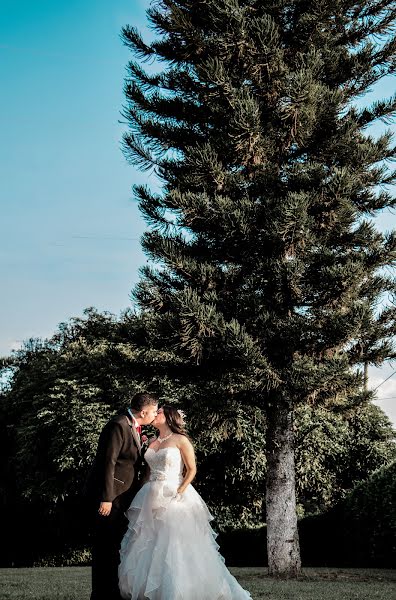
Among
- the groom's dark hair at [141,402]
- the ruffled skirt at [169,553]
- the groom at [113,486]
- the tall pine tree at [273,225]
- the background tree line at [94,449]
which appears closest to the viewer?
the ruffled skirt at [169,553]

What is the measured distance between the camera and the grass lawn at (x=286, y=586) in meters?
9.76

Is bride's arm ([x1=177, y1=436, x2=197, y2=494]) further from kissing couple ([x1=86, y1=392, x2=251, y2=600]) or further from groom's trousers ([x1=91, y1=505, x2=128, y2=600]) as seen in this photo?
groom's trousers ([x1=91, y1=505, x2=128, y2=600])

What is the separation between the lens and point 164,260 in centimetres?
1402

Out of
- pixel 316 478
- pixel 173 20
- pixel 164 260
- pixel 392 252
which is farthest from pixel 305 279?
pixel 316 478

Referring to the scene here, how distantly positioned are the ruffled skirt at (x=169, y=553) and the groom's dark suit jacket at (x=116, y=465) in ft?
0.53

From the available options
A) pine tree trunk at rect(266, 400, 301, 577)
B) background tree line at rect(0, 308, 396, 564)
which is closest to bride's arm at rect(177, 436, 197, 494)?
pine tree trunk at rect(266, 400, 301, 577)

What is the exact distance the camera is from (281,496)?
44.5 feet

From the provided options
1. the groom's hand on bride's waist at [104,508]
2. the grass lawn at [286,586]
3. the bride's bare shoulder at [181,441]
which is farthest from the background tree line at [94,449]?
the groom's hand on bride's waist at [104,508]

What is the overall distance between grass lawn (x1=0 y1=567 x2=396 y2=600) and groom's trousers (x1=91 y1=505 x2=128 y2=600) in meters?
3.11

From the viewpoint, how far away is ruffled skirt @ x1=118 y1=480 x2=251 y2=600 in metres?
6.50

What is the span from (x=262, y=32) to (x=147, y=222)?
174 inches

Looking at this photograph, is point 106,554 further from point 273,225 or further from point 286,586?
point 273,225

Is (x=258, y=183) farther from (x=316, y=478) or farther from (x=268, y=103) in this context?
(x=316, y=478)

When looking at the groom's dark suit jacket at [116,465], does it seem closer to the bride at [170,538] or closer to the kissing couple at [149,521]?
the kissing couple at [149,521]
